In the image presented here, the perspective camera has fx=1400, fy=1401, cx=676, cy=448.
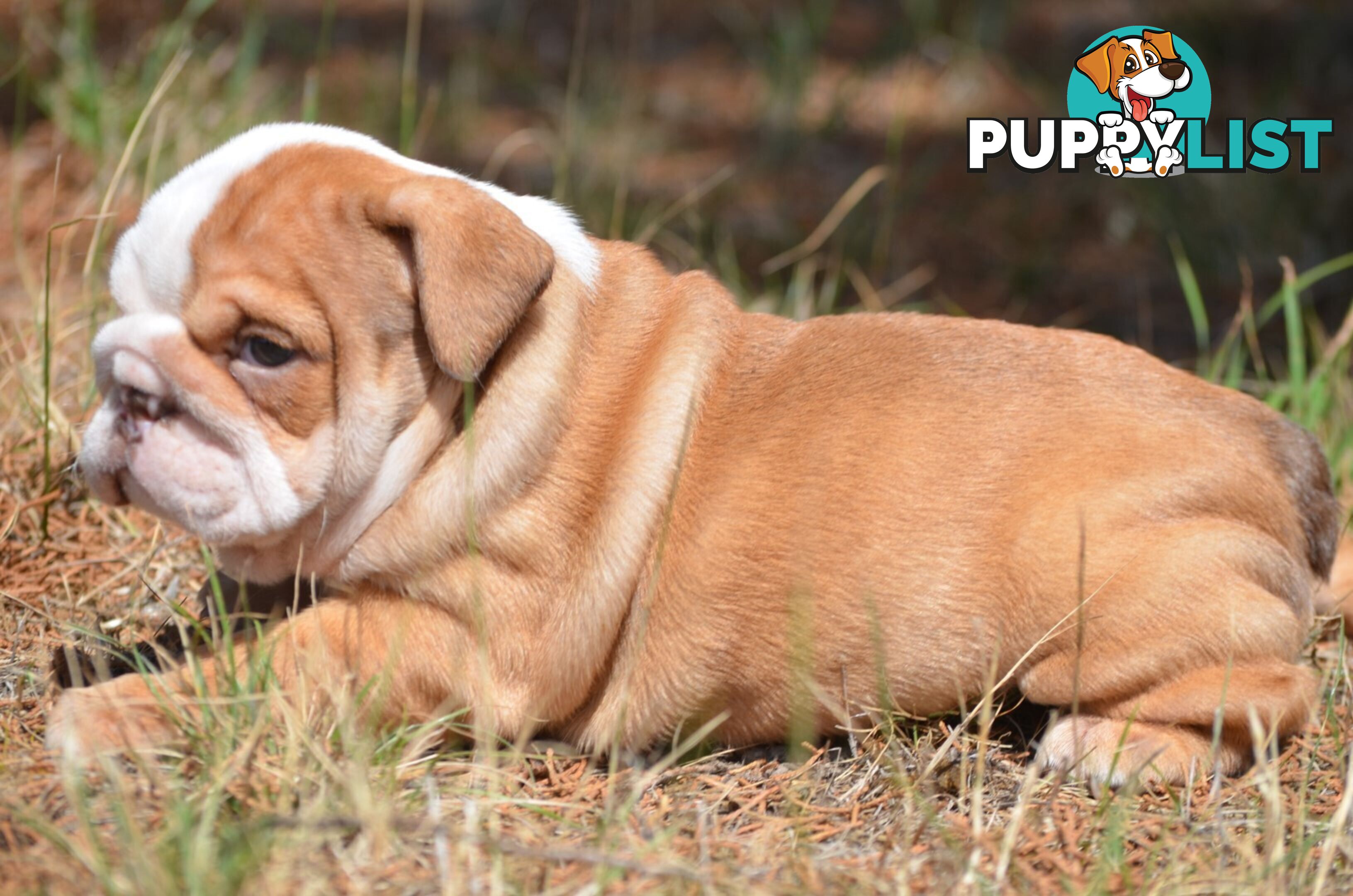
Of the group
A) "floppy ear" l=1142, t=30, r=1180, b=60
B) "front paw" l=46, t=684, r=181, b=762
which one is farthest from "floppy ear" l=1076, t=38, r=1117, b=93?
"front paw" l=46, t=684, r=181, b=762

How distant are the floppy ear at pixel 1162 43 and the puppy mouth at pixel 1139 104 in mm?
675

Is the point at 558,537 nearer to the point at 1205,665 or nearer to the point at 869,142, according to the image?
the point at 1205,665

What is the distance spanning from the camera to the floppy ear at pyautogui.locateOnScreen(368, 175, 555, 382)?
3.04 meters

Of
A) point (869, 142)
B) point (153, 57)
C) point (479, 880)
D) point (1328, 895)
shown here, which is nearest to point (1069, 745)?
point (1328, 895)

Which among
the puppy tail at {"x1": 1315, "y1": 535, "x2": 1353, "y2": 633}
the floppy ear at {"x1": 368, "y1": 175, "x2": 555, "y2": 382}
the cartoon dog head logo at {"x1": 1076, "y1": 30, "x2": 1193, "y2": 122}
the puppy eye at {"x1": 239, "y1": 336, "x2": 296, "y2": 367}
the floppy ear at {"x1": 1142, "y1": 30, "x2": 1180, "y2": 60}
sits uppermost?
the floppy ear at {"x1": 1142, "y1": 30, "x2": 1180, "y2": 60}

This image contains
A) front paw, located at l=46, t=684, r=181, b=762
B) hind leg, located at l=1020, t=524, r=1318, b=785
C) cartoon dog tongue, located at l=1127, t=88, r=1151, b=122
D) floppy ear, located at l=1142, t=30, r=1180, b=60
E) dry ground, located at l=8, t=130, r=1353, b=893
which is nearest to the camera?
dry ground, located at l=8, t=130, r=1353, b=893

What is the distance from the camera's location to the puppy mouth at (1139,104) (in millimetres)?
5246

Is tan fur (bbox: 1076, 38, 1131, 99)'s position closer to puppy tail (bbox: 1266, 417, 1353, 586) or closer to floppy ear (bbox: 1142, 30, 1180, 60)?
floppy ear (bbox: 1142, 30, 1180, 60)

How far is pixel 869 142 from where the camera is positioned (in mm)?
8711

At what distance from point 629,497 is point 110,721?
127 cm

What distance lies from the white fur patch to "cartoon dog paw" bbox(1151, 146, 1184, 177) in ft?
10.6

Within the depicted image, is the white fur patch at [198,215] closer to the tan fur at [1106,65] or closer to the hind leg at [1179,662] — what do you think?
the hind leg at [1179,662]

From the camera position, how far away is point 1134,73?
17.9 feet

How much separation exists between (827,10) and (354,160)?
6.81 meters
